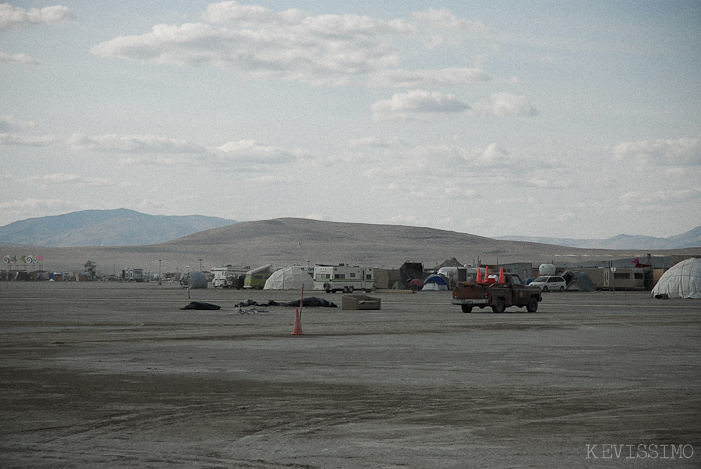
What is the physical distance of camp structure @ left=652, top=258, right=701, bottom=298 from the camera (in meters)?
60.7

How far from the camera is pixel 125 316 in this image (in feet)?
114

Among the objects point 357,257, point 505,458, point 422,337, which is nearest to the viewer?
point 505,458

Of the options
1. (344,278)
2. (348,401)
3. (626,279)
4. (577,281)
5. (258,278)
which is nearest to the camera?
(348,401)

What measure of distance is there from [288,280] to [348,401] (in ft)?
249

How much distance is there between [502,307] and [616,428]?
3052 cm

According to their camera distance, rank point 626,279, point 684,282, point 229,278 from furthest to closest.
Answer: point 229,278 < point 626,279 < point 684,282

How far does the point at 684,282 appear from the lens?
6109 centimetres

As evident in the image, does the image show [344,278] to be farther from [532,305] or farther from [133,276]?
[133,276]

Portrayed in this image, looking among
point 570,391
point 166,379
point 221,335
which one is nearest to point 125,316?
point 221,335

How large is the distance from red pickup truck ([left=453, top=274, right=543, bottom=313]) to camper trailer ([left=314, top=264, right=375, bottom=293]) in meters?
37.7

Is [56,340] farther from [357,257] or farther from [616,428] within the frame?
[357,257]

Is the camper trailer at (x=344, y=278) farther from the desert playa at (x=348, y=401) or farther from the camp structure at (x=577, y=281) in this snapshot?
the desert playa at (x=348, y=401)

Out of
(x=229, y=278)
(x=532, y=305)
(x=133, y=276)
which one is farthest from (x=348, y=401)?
(x=133, y=276)

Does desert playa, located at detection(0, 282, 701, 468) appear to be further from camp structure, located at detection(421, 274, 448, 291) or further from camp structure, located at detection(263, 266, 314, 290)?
camp structure, located at detection(263, 266, 314, 290)
